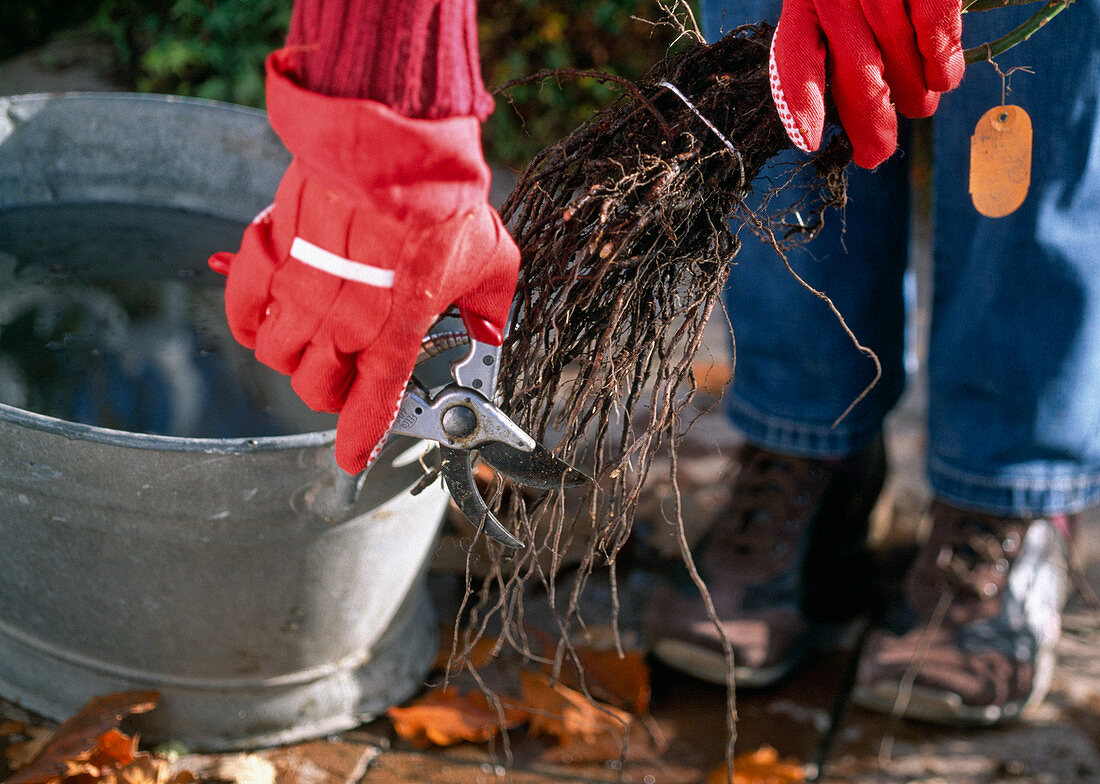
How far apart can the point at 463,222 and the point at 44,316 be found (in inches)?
38.8

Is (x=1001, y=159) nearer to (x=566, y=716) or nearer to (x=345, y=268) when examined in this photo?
(x=345, y=268)

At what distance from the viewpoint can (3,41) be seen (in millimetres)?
3789

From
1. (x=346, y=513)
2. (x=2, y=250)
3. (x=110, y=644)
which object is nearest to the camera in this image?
(x=346, y=513)

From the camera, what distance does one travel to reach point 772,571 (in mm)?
1887

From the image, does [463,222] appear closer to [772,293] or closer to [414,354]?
[414,354]

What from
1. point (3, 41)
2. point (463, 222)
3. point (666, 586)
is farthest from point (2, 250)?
point (3, 41)

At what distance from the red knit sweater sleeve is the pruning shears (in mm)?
273

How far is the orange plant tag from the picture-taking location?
1350 mm

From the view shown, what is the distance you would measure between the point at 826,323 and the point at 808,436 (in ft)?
0.83

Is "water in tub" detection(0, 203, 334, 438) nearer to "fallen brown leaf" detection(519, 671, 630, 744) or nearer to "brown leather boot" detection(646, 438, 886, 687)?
"fallen brown leaf" detection(519, 671, 630, 744)

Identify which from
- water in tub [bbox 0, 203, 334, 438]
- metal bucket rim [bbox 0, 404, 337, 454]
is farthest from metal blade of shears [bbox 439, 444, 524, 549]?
water in tub [bbox 0, 203, 334, 438]

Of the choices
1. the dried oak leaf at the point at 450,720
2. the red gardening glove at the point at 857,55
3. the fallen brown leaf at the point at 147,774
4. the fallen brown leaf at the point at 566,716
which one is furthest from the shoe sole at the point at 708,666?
the red gardening glove at the point at 857,55

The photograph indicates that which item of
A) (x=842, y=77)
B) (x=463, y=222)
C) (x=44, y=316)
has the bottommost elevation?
(x=44, y=316)

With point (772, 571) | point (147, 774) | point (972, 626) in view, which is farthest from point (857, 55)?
point (147, 774)
